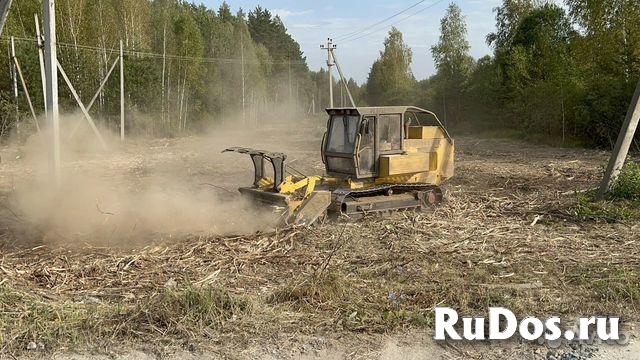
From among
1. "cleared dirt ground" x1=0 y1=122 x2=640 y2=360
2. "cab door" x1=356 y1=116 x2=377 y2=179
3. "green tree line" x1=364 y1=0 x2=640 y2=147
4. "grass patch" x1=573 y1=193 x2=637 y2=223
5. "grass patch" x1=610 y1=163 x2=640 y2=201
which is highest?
"green tree line" x1=364 y1=0 x2=640 y2=147

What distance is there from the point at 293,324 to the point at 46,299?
2902mm

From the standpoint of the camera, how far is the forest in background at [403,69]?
2716cm

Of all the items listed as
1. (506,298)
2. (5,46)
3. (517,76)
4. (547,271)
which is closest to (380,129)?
(547,271)

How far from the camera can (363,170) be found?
11.3 meters

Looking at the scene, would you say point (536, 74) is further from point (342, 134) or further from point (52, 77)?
point (52, 77)

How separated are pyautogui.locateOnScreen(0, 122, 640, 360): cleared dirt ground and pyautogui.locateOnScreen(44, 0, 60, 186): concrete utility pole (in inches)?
29.5

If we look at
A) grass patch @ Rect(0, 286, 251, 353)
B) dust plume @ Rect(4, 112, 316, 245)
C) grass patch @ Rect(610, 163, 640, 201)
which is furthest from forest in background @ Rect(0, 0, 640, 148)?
grass patch @ Rect(0, 286, 251, 353)

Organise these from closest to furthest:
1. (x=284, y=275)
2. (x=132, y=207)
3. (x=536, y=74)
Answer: (x=284, y=275), (x=132, y=207), (x=536, y=74)

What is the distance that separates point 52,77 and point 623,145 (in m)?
11.5

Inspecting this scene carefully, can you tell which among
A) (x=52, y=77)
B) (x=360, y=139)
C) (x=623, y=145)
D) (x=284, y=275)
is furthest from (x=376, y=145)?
(x=52, y=77)

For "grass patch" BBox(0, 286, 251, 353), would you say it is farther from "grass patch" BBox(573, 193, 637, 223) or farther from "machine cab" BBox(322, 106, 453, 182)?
"grass patch" BBox(573, 193, 637, 223)

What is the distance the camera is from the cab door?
11141mm

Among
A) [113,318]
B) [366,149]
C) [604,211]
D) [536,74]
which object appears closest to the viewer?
[113,318]

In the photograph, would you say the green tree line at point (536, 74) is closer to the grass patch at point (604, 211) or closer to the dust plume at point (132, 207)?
the grass patch at point (604, 211)
